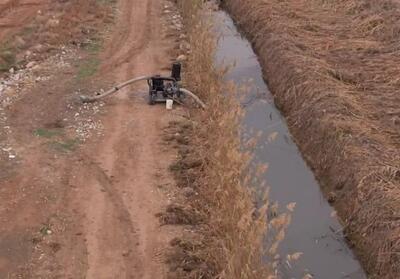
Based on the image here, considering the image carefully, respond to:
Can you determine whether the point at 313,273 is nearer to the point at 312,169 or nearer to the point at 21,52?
the point at 312,169

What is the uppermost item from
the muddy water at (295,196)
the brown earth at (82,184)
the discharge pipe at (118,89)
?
the discharge pipe at (118,89)

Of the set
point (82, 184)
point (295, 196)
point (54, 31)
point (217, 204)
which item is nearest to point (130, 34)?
point (54, 31)

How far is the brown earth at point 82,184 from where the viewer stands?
25.3ft

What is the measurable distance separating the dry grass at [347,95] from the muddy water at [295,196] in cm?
22

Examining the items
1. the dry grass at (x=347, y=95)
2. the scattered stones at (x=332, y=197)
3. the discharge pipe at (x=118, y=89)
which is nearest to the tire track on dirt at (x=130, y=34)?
the discharge pipe at (x=118, y=89)

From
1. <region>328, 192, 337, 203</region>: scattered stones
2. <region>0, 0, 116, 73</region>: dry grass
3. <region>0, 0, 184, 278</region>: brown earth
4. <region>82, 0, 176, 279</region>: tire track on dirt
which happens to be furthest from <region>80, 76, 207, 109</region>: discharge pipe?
<region>328, 192, 337, 203</region>: scattered stones

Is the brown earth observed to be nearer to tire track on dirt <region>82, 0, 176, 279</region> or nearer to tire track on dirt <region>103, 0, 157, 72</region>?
tire track on dirt <region>82, 0, 176, 279</region>

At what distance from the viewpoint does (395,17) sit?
49.5 ft

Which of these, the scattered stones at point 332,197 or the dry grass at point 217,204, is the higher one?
the dry grass at point 217,204

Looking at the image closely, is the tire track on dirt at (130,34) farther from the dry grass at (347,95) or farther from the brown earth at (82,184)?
the dry grass at (347,95)

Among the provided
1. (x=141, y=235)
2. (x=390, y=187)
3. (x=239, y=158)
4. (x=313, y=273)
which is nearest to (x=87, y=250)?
(x=141, y=235)

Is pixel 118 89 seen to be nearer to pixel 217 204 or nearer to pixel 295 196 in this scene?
pixel 295 196

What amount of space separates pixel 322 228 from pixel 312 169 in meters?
1.71

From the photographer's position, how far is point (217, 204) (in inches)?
329
